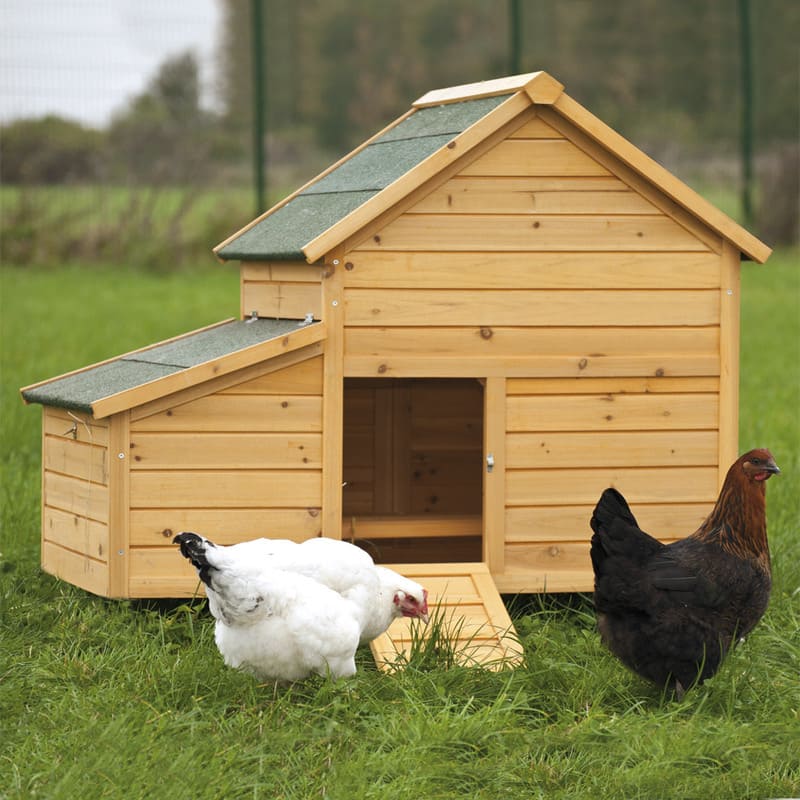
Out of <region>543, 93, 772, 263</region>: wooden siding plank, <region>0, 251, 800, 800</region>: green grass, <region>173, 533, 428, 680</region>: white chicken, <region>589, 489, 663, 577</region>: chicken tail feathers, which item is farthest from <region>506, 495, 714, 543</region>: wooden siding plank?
<region>543, 93, 772, 263</region>: wooden siding plank

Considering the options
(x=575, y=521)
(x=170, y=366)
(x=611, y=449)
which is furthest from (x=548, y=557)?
(x=170, y=366)

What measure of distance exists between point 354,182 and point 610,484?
1603mm

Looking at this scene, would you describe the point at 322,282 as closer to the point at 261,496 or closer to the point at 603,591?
the point at 261,496

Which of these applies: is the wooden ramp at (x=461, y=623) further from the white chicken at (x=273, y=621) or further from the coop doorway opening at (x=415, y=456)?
the coop doorway opening at (x=415, y=456)

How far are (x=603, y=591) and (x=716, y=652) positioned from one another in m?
0.41

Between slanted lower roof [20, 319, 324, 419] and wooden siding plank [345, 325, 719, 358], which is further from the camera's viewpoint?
wooden siding plank [345, 325, 719, 358]

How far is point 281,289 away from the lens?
571 cm

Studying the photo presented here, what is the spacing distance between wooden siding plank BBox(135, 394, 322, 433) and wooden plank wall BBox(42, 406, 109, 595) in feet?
0.83

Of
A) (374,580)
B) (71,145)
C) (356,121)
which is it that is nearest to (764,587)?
(374,580)

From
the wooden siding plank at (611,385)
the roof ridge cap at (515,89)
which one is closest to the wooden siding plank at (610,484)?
the wooden siding plank at (611,385)

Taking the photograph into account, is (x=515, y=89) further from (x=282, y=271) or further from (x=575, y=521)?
(x=575, y=521)

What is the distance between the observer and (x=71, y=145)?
15.5m

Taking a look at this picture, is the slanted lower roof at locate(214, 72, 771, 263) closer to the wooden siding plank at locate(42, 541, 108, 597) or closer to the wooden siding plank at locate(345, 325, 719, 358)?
the wooden siding plank at locate(345, 325, 719, 358)

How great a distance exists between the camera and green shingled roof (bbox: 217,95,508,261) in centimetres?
551
